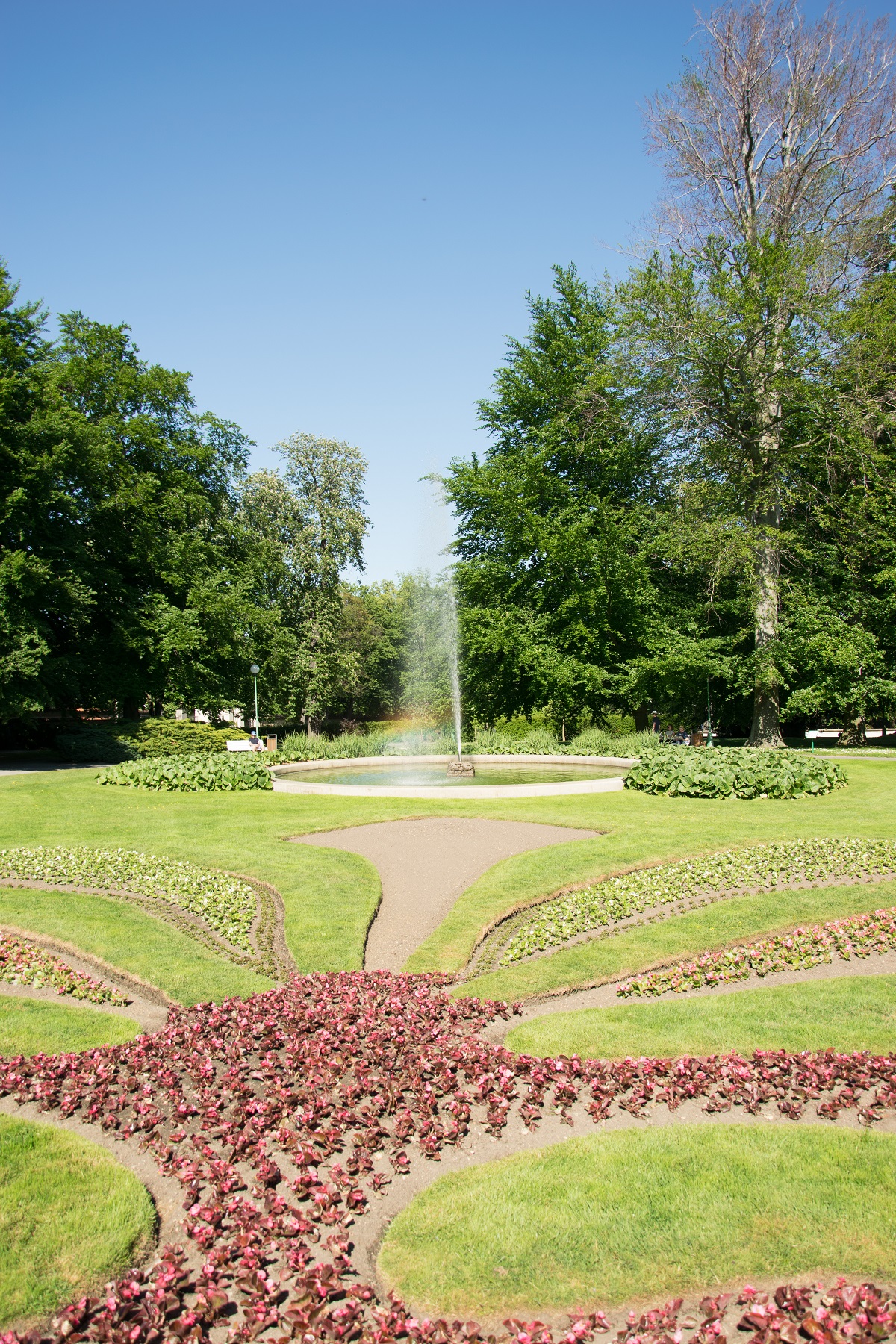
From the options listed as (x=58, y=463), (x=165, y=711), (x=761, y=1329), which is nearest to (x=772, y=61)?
(x=58, y=463)

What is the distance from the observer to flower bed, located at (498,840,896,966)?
25.8 feet

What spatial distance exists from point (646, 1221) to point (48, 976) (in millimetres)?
5118

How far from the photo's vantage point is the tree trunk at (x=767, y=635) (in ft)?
76.0

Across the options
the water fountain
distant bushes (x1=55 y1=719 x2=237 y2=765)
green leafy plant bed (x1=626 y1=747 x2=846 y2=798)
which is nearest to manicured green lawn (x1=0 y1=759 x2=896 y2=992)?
green leafy plant bed (x1=626 y1=747 x2=846 y2=798)

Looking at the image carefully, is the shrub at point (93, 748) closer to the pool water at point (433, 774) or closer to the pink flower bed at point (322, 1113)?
the pool water at point (433, 774)

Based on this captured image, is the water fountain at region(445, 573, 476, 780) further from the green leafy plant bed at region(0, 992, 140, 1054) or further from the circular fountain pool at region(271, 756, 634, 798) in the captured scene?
the green leafy plant bed at region(0, 992, 140, 1054)

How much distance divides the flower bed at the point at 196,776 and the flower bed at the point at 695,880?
10881 millimetres

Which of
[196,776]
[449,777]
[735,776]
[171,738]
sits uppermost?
[171,738]

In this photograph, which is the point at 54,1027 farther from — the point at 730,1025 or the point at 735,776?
the point at 735,776

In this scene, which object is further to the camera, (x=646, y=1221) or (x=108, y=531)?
(x=108, y=531)

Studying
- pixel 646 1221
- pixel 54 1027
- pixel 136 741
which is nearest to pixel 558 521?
pixel 136 741

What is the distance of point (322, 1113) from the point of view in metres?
4.65

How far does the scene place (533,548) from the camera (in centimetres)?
2942

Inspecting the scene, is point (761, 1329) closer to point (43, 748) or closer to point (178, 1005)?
point (178, 1005)
